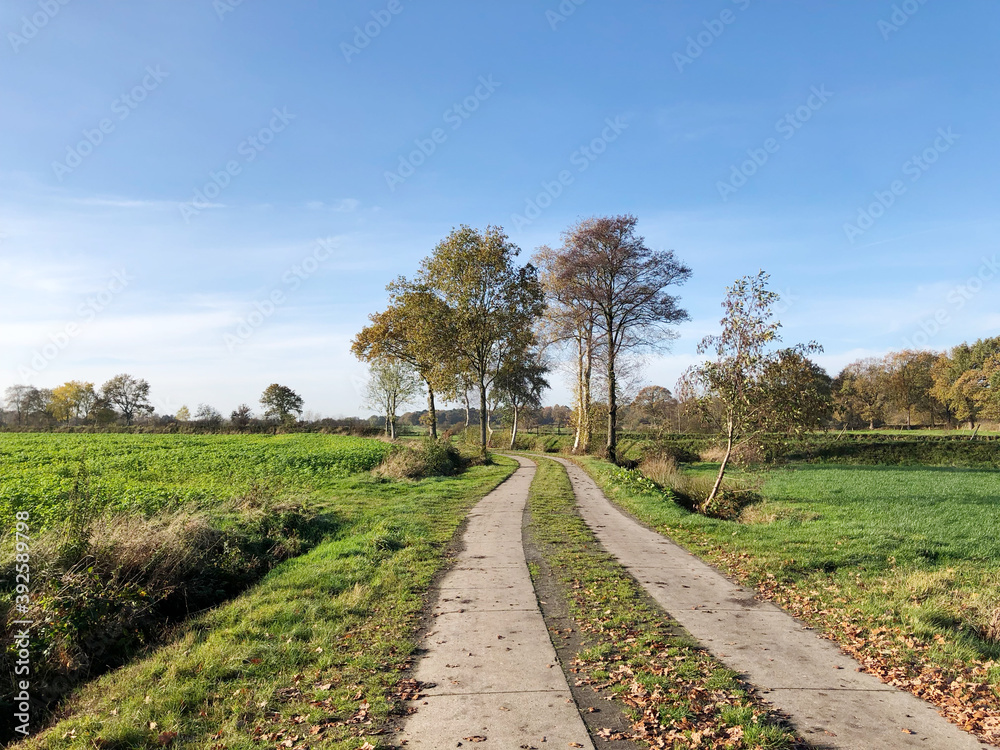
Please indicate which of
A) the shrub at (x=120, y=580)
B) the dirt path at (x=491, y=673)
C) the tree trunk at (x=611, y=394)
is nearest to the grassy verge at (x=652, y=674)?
the dirt path at (x=491, y=673)

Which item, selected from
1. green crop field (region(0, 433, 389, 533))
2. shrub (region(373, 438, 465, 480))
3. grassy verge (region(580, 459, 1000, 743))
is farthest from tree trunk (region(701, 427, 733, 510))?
green crop field (region(0, 433, 389, 533))

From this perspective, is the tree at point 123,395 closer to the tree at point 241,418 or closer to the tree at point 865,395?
the tree at point 241,418

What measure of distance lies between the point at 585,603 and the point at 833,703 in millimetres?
3077

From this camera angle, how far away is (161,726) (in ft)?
14.0

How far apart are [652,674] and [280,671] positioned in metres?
3.43

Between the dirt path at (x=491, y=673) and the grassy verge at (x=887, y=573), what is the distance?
123 inches

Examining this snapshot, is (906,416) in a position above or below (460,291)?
below

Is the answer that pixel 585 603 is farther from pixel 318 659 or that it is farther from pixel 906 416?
pixel 906 416

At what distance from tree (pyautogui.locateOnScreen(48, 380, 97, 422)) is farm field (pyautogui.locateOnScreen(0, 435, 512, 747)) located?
77.4m

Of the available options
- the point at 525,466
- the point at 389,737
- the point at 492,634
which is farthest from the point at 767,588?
the point at 525,466

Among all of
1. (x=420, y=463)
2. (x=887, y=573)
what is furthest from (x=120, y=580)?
(x=420, y=463)

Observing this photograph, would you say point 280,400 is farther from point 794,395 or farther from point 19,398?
point 794,395

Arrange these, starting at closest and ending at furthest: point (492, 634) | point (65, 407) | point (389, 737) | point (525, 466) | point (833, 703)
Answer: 1. point (389, 737)
2. point (833, 703)
3. point (492, 634)
4. point (525, 466)
5. point (65, 407)

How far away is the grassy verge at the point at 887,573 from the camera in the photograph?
17.4 ft
